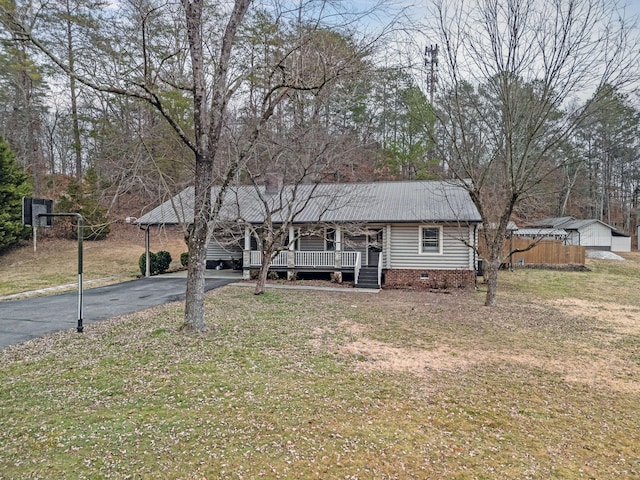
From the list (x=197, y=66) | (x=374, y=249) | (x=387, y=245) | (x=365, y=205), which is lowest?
(x=374, y=249)

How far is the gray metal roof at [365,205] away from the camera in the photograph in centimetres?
1526

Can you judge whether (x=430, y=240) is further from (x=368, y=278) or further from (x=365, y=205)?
(x=365, y=205)

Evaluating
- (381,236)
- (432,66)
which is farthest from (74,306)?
(432,66)

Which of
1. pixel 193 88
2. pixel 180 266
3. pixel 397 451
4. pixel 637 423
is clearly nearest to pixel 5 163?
pixel 180 266

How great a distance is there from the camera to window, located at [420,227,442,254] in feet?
51.1

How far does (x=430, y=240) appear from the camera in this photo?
615 inches

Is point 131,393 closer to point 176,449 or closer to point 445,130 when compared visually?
point 176,449

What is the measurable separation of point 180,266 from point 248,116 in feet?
42.9

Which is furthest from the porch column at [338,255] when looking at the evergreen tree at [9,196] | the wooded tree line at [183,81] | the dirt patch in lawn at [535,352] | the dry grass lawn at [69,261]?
the evergreen tree at [9,196]

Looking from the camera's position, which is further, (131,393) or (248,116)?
(248,116)

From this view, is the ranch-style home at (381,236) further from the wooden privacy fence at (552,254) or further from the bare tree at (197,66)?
the wooden privacy fence at (552,254)

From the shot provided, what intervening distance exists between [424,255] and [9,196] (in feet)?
70.0

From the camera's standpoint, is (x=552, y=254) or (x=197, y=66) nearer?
(x=197, y=66)

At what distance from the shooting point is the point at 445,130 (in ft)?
37.9
